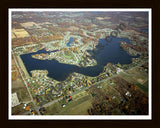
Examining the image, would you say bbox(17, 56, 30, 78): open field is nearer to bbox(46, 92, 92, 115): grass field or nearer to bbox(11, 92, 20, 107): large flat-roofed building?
bbox(11, 92, 20, 107): large flat-roofed building

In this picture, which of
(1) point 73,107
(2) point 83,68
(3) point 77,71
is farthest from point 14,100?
(2) point 83,68

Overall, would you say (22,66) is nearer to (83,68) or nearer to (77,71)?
(77,71)

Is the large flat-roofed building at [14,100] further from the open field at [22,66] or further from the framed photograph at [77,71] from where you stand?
the open field at [22,66]

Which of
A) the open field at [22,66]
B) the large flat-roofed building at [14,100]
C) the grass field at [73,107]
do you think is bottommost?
the grass field at [73,107]

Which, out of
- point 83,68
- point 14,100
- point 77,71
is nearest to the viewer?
point 14,100

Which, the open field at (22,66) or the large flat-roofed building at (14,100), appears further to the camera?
the open field at (22,66)

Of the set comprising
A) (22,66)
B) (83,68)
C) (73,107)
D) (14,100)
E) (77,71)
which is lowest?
(73,107)

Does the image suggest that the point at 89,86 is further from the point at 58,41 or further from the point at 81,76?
the point at 58,41

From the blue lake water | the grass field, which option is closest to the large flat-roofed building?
the grass field

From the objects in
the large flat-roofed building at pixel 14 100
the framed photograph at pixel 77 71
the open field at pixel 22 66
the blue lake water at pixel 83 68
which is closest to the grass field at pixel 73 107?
the framed photograph at pixel 77 71
